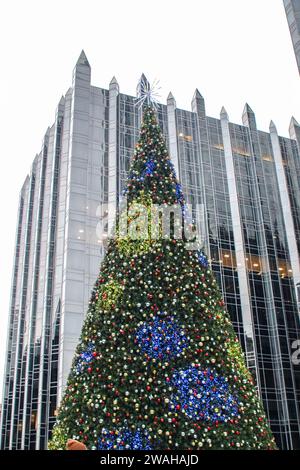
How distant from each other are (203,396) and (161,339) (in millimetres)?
1235

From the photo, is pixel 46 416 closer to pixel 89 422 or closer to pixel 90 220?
pixel 90 220

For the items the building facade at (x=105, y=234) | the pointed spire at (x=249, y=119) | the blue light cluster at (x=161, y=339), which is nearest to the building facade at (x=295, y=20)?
the blue light cluster at (x=161, y=339)

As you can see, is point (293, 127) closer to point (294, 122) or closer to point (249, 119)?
point (294, 122)

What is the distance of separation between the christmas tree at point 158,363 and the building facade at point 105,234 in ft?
64.9

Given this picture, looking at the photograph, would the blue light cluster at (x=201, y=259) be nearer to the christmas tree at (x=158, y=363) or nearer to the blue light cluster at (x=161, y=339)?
the christmas tree at (x=158, y=363)

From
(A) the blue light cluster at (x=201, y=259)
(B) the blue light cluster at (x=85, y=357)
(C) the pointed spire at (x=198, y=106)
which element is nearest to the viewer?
(B) the blue light cluster at (x=85, y=357)

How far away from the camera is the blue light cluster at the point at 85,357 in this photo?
9.00m

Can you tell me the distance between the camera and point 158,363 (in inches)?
341

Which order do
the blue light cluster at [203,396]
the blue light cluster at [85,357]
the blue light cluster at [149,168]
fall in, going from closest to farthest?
1. the blue light cluster at [203,396]
2. the blue light cluster at [85,357]
3. the blue light cluster at [149,168]

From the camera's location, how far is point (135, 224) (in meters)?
10.2

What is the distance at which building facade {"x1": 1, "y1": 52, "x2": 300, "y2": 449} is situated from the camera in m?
30.8

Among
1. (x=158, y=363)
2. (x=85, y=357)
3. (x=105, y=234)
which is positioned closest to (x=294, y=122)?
(x=105, y=234)

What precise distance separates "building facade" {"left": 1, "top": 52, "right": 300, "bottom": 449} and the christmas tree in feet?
64.9

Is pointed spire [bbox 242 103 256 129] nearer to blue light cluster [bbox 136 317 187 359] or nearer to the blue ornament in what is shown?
the blue ornament
